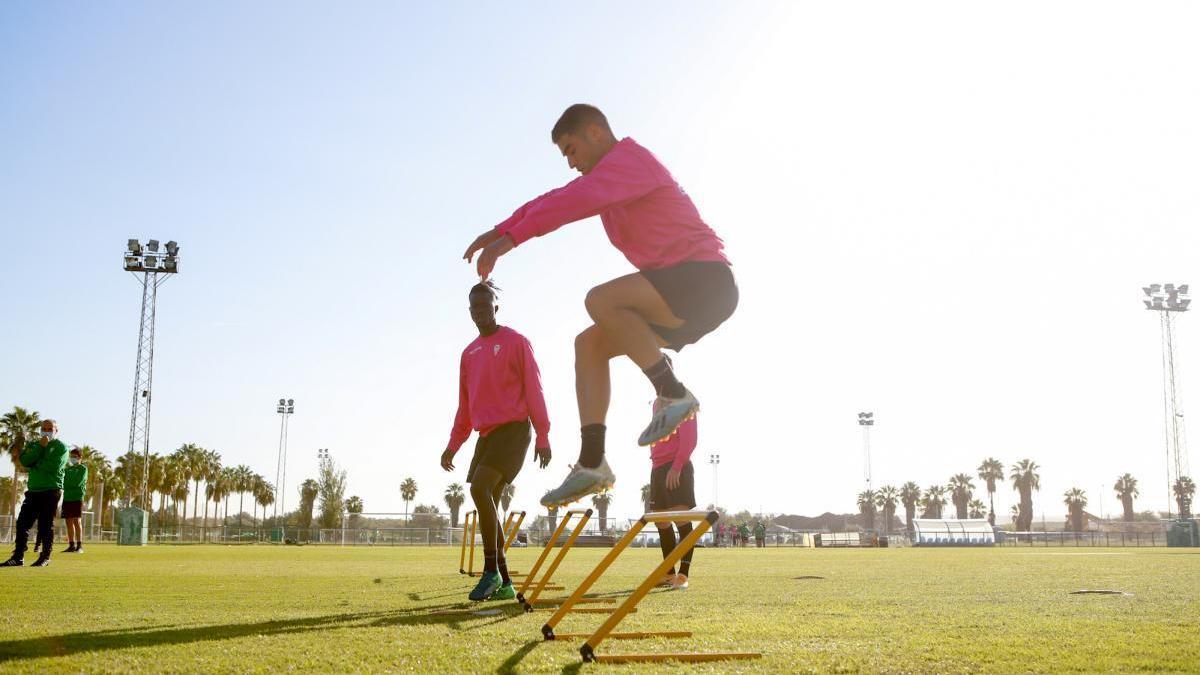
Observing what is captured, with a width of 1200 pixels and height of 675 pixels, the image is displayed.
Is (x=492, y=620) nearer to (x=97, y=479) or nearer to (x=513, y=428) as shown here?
(x=513, y=428)

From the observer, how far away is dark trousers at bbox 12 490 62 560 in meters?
12.0

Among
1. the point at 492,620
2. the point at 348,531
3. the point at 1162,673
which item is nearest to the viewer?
the point at 1162,673

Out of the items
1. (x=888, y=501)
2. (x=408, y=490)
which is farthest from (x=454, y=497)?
(x=888, y=501)

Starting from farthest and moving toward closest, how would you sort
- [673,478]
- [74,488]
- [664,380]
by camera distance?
[74,488] → [673,478] → [664,380]

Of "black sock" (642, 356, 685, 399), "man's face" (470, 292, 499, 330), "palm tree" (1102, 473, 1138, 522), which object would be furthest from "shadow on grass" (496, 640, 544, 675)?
"palm tree" (1102, 473, 1138, 522)

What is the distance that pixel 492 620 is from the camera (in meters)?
5.04

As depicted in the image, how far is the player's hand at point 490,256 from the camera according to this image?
13.1 feet

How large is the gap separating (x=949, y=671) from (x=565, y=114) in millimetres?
3181

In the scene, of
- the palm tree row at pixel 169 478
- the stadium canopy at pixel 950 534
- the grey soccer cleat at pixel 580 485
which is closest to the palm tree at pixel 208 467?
the palm tree row at pixel 169 478

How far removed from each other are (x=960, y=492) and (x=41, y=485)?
129940mm

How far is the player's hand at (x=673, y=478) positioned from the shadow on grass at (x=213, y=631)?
270 cm

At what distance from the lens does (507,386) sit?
7164 mm

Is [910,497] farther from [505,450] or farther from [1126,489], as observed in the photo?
[505,450]

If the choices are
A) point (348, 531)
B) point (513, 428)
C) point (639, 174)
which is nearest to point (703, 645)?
point (639, 174)
